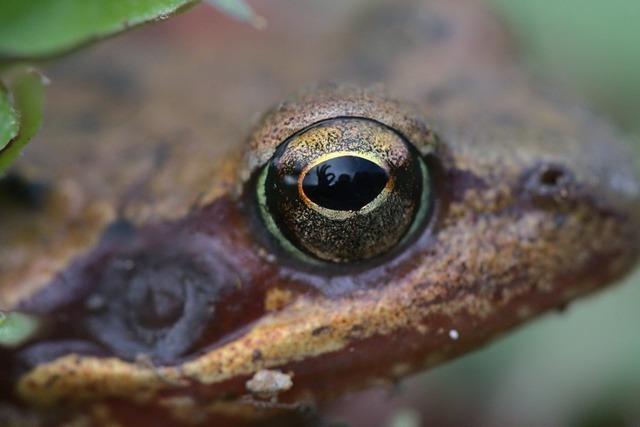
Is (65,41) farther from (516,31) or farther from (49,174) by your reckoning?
(516,31)

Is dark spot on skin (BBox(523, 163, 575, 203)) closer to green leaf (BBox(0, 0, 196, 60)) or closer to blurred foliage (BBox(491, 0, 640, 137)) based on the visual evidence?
green leaf (BBox(0, 0, 196, 60))

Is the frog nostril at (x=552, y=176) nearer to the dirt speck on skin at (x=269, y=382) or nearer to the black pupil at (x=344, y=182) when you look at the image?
the black pupil at (x=344, y=182)

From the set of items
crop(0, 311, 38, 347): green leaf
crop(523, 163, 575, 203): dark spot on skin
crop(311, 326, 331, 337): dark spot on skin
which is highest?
crop(523, 163, 575, 203): dark spot on skin

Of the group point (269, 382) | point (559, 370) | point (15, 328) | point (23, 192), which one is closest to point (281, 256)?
point (269, 382)

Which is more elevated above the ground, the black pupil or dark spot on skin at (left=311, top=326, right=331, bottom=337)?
the black pupil

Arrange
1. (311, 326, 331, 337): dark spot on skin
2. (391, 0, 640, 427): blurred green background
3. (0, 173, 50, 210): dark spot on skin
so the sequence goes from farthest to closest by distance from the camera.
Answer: (391, 0, 640, 427): blurred green background, (0, 173, 50, 210): dark spot on skin, (311, 326, 331, 337): dark spot on skin

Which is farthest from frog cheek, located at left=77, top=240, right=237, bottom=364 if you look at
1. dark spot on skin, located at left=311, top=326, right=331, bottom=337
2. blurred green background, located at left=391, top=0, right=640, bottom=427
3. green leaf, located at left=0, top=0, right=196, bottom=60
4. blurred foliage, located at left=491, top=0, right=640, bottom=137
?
blurred foliage, located at left=491, top=0, right=640, bottom=137
